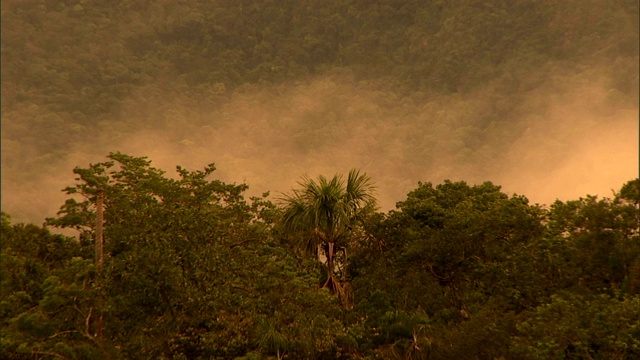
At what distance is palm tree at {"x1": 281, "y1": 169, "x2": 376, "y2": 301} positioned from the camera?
24766 millimetres

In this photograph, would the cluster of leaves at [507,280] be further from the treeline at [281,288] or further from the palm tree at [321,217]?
the palm tree at [321,217]

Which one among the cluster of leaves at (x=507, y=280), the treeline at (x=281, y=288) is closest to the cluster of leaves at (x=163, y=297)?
the treeline at (x=281, y=288)

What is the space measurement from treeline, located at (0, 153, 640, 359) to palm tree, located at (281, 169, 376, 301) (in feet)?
0.17

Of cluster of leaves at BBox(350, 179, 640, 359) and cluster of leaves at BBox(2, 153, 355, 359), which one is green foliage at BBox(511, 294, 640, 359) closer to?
cluster of leaves at BBox(350, 179, 640, 359)

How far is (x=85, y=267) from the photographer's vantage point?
58.2 feet

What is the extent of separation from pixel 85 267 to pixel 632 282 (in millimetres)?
13577

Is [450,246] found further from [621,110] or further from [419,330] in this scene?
[621,110]

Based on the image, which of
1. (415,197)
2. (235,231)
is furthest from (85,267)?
(415,197)

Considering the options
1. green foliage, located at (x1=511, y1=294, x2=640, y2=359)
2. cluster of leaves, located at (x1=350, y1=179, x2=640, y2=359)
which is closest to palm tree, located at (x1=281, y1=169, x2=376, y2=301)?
cluster of leaves, located at (x1=350, y1=179, x2=640, y2=359)

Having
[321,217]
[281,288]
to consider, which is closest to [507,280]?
[321,217]

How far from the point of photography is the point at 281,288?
20.3 meters

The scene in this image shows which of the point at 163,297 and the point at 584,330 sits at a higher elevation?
the point at 163,297

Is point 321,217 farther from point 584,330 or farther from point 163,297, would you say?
point 584,330

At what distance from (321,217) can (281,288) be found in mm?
5141
